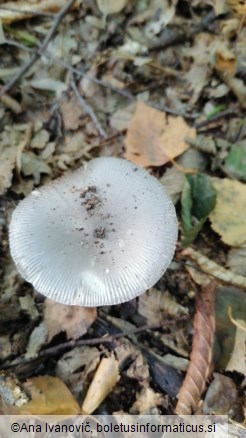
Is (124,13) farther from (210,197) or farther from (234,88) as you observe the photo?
(210,197)

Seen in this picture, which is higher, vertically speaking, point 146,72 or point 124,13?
point 124,13

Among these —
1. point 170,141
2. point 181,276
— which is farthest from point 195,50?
point 181,276

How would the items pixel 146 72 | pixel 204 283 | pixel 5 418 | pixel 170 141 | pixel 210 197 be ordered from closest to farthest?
pixel 5 418 < pixel 204 283 < pixel 210 197 < pixel 170 141 < pixel 146 72

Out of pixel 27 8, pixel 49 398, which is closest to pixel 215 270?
pixel 49 398

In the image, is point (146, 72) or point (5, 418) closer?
point (5, 418)

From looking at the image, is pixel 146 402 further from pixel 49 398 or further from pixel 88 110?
pixel 88 110
